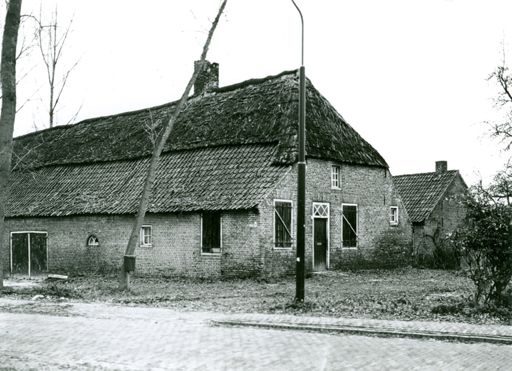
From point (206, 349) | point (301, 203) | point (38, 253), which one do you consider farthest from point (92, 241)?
point (206, 349)

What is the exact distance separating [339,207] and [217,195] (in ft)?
17.6

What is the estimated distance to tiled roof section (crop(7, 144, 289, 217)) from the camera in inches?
952

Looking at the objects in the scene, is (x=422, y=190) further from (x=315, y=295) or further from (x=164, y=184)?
(x=315, y=295)

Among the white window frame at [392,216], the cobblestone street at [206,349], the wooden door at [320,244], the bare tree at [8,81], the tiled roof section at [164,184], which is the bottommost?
the cobblestone street at [206,349]

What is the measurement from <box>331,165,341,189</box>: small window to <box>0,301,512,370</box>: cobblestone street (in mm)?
14395

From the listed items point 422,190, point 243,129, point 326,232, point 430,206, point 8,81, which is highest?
point 8,81

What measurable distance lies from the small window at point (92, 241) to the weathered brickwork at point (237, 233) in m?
0.16

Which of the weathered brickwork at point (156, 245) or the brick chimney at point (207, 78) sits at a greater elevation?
the brick chimney at point (207, 78)

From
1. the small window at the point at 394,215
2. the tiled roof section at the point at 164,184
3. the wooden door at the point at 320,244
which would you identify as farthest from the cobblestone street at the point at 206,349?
the small window at the point at 394,215

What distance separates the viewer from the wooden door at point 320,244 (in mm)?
25766

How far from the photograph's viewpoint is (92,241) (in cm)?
2842

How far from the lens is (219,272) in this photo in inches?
939

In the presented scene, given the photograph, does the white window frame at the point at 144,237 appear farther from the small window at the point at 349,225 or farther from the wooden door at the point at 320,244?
the small window at the point at 349,225

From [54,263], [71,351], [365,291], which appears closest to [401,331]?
[71,351]
